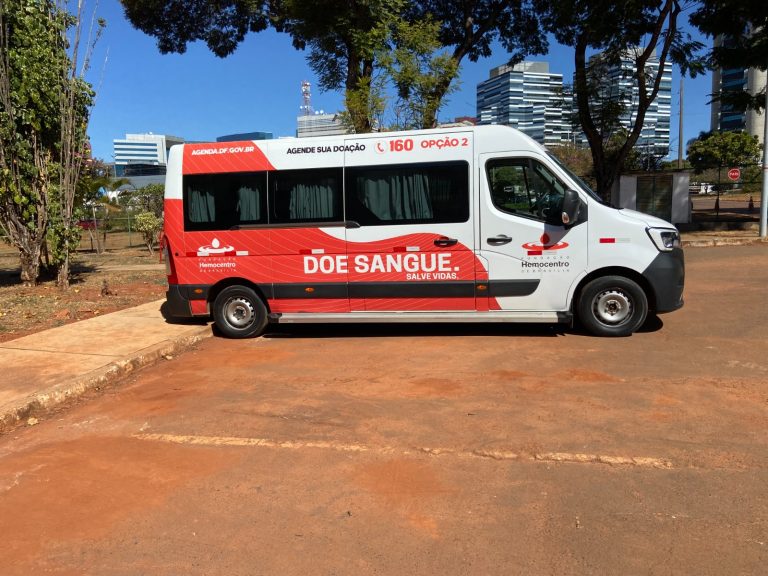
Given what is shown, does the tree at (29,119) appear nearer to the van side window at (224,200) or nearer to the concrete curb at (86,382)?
the van side window at (224,200)

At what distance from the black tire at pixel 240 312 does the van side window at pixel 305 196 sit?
1.11 m

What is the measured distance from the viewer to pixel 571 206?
266 inches

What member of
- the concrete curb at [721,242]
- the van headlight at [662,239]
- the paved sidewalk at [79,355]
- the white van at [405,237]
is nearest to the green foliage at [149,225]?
the paved sidewalk at [79,355]

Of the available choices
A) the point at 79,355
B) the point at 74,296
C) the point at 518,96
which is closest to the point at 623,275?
the point at 79,355

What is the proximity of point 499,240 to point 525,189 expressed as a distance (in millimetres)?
690

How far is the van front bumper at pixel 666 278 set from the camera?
6902 mm

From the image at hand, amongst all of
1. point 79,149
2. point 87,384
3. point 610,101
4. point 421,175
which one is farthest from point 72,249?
point 610,101

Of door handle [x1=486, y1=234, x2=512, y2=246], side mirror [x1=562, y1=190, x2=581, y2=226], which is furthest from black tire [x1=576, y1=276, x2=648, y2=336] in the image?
door handle [x1=486, y1=234, x2=512, y2=246]

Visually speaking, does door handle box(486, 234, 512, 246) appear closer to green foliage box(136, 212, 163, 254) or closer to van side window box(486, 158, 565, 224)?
van side window box(486, 158, 565, 224)

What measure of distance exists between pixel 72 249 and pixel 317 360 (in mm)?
7264

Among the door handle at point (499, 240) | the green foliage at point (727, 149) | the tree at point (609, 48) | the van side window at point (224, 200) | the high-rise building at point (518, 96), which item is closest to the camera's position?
the door handle at point (499, 240)

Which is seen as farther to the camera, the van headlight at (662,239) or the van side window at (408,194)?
the van side window at (408,194)

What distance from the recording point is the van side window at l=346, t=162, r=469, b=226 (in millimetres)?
7211

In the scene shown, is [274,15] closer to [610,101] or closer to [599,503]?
[610,101]
